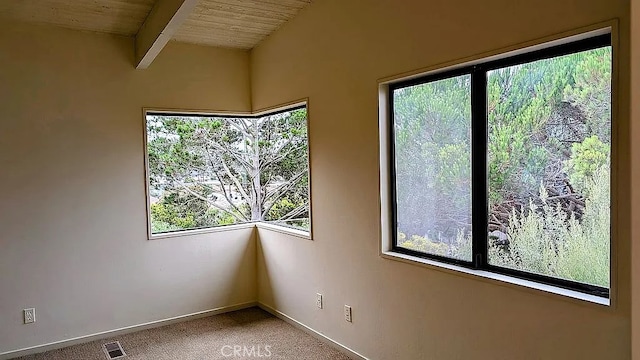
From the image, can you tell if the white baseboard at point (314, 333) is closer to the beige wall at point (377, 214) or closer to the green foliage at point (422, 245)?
the beige wall at point (377, 214)

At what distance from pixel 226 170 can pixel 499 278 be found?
9.94 ft

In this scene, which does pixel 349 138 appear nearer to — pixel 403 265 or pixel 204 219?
pixel 403 265

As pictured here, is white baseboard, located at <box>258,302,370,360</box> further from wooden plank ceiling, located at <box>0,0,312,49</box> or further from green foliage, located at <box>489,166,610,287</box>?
wooden plank ceiling, located at <box>0,0,312,49</box>

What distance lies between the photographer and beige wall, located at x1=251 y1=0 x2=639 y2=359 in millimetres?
1941

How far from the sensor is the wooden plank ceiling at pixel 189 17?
3348 millimetres

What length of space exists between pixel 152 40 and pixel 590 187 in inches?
121

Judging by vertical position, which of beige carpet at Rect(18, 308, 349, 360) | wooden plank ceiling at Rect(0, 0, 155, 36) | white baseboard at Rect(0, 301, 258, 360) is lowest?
beige carpet at Rect(18, 308, 349, 360)

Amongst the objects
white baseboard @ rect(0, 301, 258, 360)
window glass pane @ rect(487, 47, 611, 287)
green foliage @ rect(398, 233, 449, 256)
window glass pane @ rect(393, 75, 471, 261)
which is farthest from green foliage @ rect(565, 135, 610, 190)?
white baseboard @ rect(0, 301, 258, 360)

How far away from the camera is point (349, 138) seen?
326cm

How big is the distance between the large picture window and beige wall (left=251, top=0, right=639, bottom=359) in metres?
0.13

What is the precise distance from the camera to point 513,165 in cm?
227

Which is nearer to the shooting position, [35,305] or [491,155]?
[491,155]

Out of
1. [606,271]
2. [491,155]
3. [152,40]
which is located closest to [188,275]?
[152,40]

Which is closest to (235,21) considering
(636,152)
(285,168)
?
(285,168)
